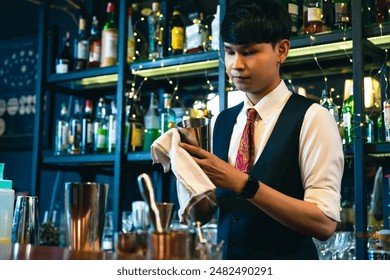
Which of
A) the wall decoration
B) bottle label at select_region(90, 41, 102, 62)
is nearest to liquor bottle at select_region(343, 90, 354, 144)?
bottle label at select_region(90, 41, 102, 62)

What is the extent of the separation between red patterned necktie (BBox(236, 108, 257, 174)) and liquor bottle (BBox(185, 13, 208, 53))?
96 centimetres

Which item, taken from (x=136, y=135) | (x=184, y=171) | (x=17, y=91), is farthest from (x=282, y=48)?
(x=17, y=91)

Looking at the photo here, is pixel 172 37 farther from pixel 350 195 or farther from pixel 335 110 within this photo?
pixel 350 195

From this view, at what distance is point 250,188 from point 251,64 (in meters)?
0.31

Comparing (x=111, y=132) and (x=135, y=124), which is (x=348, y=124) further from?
(x=111, y=132)

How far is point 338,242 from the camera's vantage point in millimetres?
1982

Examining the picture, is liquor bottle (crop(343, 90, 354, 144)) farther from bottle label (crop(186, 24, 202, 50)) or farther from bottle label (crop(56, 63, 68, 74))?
bottle label (crop(56, 63, 68, 74))

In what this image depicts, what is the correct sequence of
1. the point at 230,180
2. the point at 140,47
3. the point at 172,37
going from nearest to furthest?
the point at 230,180, the point at 172,37, the point at 140,47

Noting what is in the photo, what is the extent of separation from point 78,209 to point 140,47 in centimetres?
186

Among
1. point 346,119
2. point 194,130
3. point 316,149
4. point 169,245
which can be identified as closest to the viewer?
point 169,245

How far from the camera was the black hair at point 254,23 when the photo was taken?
137 centimetres

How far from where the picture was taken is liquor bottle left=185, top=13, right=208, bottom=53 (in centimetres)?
240

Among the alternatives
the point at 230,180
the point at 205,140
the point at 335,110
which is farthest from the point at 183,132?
the point at 335,110

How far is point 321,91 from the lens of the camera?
2354mm
